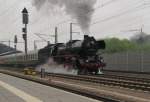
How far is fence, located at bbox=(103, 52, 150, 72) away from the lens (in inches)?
1918

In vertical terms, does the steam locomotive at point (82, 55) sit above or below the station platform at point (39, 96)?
above

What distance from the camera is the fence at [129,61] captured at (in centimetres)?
4872

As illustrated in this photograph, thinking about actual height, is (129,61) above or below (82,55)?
below

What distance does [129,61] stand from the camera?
52.5 meters

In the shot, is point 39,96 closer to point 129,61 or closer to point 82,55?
point 82,55

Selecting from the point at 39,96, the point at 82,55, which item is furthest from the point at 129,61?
the point at 39,96

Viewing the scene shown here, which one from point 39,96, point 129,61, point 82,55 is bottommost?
point 39,96

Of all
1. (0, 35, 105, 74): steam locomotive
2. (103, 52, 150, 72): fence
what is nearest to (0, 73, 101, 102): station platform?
(0, 35, 105, 74): steam locomotive

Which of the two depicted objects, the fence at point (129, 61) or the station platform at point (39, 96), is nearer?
the station platform at point (39, 96)

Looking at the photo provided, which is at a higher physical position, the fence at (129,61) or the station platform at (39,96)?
the fence at (129,61)

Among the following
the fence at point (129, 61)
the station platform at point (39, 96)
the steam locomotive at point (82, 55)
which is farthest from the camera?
the fence at point (129, 61)

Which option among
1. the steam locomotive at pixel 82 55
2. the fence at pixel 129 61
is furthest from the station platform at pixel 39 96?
the fence at pixel 129 61

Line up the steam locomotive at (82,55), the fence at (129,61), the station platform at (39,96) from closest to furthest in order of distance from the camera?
1. the station platform at (39,96)
2. the steam locomotive at (82,55)
3. the fence at (129,61)

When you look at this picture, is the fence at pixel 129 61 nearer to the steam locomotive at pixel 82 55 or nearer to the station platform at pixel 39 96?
the steam locomotive at pixel 82 55
